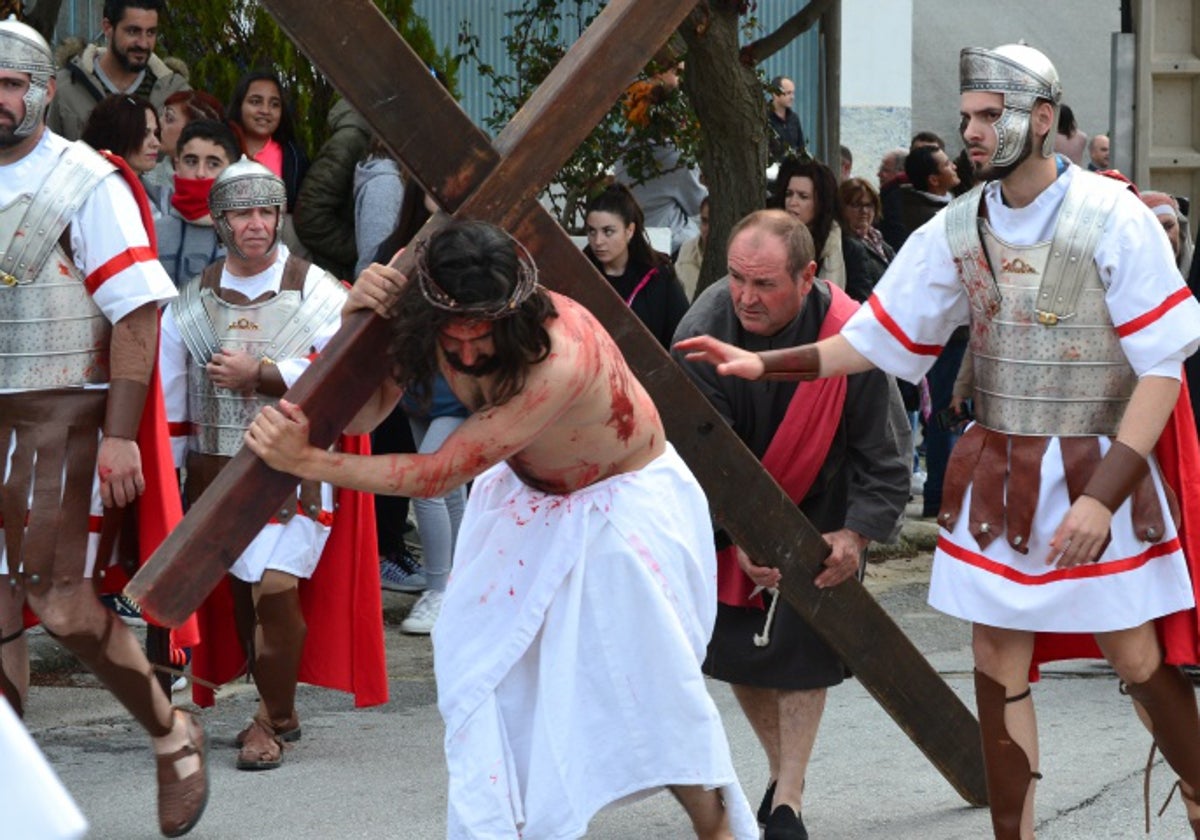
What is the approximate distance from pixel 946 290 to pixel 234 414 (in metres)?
2.36

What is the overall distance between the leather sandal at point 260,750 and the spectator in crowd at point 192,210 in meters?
1.86

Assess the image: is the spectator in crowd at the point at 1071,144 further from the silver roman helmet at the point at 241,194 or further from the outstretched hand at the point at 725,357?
the outstretched hand at the point at 725,357

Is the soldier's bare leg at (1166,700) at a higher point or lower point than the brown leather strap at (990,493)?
lower

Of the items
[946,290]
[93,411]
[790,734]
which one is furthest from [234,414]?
[946,290]

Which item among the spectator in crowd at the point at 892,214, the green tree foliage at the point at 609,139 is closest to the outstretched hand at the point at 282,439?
the green tree foliage at the point at 609,139

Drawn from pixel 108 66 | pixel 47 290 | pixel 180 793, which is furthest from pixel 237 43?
pixel 180 793

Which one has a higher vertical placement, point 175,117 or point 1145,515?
point 175,117

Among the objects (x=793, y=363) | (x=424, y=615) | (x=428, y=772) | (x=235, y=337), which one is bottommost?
(x=424, y=615)

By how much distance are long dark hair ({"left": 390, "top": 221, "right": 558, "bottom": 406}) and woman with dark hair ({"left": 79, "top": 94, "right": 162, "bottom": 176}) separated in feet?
11.8

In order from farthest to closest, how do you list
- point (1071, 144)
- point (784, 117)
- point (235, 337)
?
point (1071, 144) < point (784, 117) < point (235, 337)

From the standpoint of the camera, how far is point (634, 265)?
8141mm

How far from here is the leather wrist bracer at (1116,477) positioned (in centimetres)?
436

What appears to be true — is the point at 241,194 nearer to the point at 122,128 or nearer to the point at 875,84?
the point at 122,128

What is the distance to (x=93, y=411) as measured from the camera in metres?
5.07
